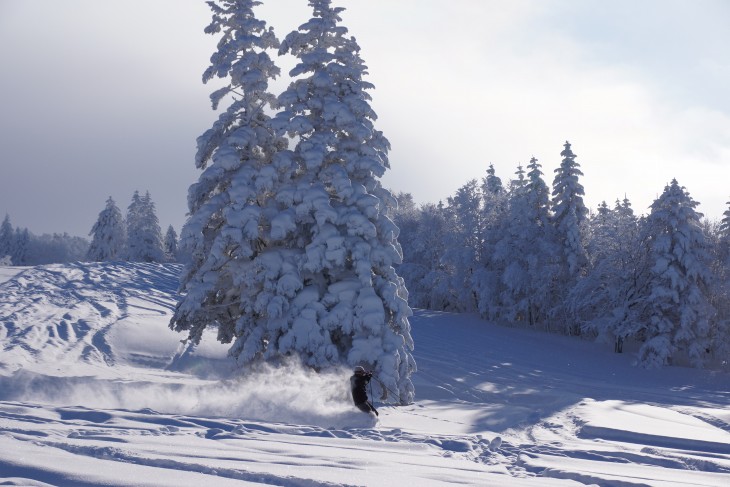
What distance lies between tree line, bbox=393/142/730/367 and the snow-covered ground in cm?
662

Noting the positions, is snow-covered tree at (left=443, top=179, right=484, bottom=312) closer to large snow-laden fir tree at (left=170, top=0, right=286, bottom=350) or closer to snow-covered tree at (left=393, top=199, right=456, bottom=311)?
snow-covered tree at (left=393, top=199, right=456, bottom=311)

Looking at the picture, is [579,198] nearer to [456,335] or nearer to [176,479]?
[456,335]

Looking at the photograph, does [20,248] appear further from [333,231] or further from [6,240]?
[333,231]

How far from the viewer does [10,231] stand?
11219cm

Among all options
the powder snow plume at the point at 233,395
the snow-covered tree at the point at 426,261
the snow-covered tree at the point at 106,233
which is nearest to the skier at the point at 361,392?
the powder snow plume at the point at 233,395

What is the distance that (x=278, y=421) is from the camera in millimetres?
14133

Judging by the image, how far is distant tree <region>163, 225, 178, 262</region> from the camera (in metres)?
97.3

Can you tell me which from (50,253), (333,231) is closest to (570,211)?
(333,231)

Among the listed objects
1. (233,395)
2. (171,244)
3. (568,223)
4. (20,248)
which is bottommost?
(233,395)

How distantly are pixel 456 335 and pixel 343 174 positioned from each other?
2832cm

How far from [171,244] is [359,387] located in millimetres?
90621

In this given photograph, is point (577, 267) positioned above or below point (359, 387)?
above

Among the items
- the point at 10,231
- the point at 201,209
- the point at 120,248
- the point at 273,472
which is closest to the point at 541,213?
the point at 201,209

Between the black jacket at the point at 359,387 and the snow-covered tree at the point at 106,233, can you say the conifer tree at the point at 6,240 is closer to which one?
the snow-covered tree at the point at 106,233
